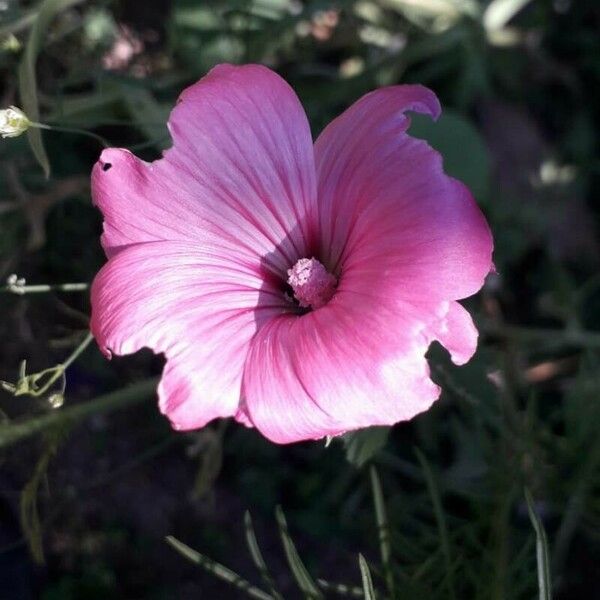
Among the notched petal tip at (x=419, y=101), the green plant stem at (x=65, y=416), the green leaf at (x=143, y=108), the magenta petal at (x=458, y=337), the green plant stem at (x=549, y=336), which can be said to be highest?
the notched petal tip at (x=419, y=101)

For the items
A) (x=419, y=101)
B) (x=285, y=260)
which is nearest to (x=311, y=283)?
(x=285, y=260)

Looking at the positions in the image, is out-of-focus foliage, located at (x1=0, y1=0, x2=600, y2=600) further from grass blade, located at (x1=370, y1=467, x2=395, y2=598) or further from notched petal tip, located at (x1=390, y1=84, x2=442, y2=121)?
notched petal tip, located at (x1=390, y1=84, x2=442, y2=121)

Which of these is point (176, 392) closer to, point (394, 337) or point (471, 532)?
point (394, 337)

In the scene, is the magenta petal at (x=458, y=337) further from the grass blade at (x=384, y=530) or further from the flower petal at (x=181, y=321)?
the grass blade at (x=384, y=530)

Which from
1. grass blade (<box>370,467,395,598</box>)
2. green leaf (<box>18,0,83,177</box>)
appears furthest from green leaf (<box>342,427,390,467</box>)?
green leaf (<box>18,0,83,177</box>)

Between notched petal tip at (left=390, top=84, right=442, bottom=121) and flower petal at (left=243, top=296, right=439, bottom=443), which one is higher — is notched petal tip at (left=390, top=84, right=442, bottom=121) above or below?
above

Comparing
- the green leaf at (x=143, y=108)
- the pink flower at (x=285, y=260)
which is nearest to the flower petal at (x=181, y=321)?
the pink flower at (x=285, y=260)

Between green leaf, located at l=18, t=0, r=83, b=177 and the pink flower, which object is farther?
green leaf, located at l=18, t=0, r=83, b=177
